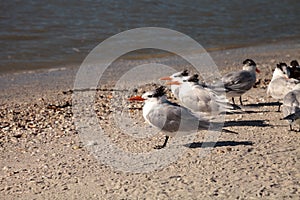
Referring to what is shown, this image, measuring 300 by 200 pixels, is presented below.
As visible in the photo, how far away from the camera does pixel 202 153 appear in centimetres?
460

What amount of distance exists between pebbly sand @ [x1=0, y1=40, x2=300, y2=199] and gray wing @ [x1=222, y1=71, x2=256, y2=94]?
253 mm

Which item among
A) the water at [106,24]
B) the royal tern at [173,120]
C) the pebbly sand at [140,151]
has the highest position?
the water at [106,24]

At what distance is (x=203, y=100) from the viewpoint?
5.75 metres

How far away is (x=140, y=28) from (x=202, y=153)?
1054 centimetres

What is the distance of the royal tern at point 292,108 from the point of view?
5043 millimetres

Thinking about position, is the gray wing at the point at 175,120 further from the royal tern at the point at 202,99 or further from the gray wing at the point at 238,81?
the gray wing at the point at 238,81

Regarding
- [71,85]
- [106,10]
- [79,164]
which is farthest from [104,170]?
[106,10]

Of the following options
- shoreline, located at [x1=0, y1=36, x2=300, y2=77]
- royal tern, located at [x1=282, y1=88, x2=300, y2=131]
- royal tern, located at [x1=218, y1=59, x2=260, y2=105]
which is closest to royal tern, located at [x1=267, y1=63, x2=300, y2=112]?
royal tern, located at [x1=218, y1=59, x2=260, y2=105]

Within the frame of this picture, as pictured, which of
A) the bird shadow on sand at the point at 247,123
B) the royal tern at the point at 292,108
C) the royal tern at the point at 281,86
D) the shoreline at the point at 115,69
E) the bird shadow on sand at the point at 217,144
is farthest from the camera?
the shoreline at the point at 115,69

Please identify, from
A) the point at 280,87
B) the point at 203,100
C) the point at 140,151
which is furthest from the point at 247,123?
the point at 140,151

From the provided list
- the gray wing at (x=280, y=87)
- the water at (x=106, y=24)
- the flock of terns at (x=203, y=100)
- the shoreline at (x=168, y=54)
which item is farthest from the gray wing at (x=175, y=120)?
the water at (x=106, y=24)

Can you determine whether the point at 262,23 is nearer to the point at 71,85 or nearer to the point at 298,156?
the point at 71,85

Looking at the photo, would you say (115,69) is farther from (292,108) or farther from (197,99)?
(292,108)

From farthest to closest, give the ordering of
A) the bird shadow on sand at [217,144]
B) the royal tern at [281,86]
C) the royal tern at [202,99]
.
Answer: the royal tern at [281,86], the royal tern at [202,99], the bird shadow on sand at [217,144]
